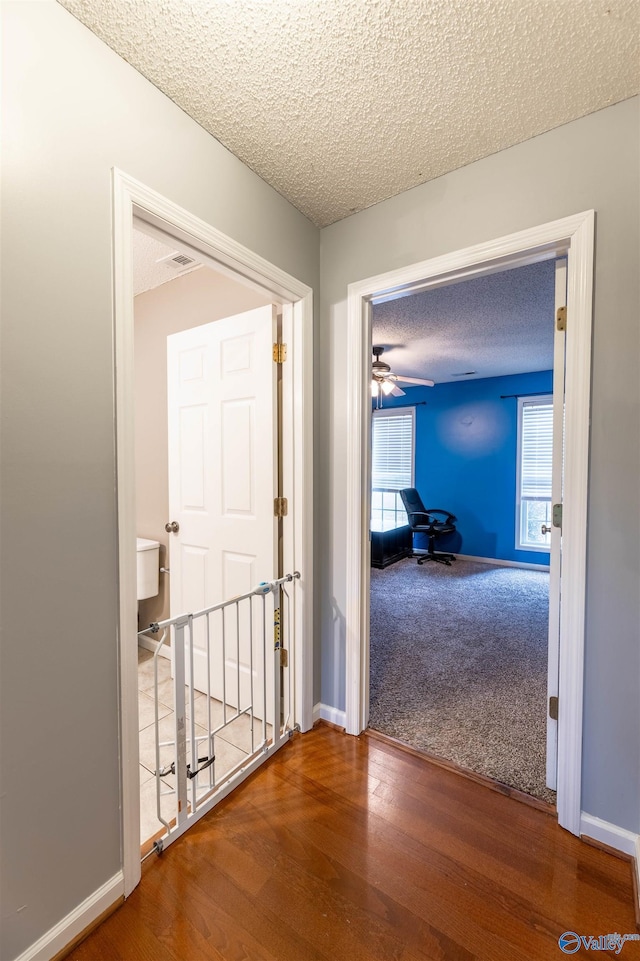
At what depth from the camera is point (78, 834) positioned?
3.69 ft

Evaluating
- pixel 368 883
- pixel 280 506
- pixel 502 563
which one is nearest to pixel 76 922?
pixel 368 883

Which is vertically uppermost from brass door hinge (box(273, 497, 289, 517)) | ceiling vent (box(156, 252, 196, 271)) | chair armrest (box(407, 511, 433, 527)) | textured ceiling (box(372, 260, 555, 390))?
textured ceiling (box(372, 260, 555, 390))

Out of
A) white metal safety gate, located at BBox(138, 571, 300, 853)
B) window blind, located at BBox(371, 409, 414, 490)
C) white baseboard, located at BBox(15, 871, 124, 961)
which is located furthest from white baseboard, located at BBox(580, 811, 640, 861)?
window blind, located at BBox(371, 409, 414, 490)

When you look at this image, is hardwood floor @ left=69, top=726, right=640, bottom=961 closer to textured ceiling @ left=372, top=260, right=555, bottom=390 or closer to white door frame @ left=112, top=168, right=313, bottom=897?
white door frame @ left=112, top=168, right=313, bottom=897

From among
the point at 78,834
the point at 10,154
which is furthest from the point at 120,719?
the point at 10,154

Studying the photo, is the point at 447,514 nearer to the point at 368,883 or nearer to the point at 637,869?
the point at 637,869

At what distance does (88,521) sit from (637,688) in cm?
182

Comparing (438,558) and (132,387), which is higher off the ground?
(132,387)

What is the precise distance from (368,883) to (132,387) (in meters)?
1.72

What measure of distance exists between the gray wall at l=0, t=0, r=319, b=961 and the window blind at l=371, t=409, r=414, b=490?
5.52 m

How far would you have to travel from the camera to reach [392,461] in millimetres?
6715

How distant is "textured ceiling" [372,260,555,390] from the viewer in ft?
9.18

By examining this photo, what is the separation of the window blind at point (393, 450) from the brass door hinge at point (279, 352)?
4.63 meters

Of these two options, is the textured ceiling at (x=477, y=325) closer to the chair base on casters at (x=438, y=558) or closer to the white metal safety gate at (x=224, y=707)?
the white metal safety gate at (x=224, y=707)
